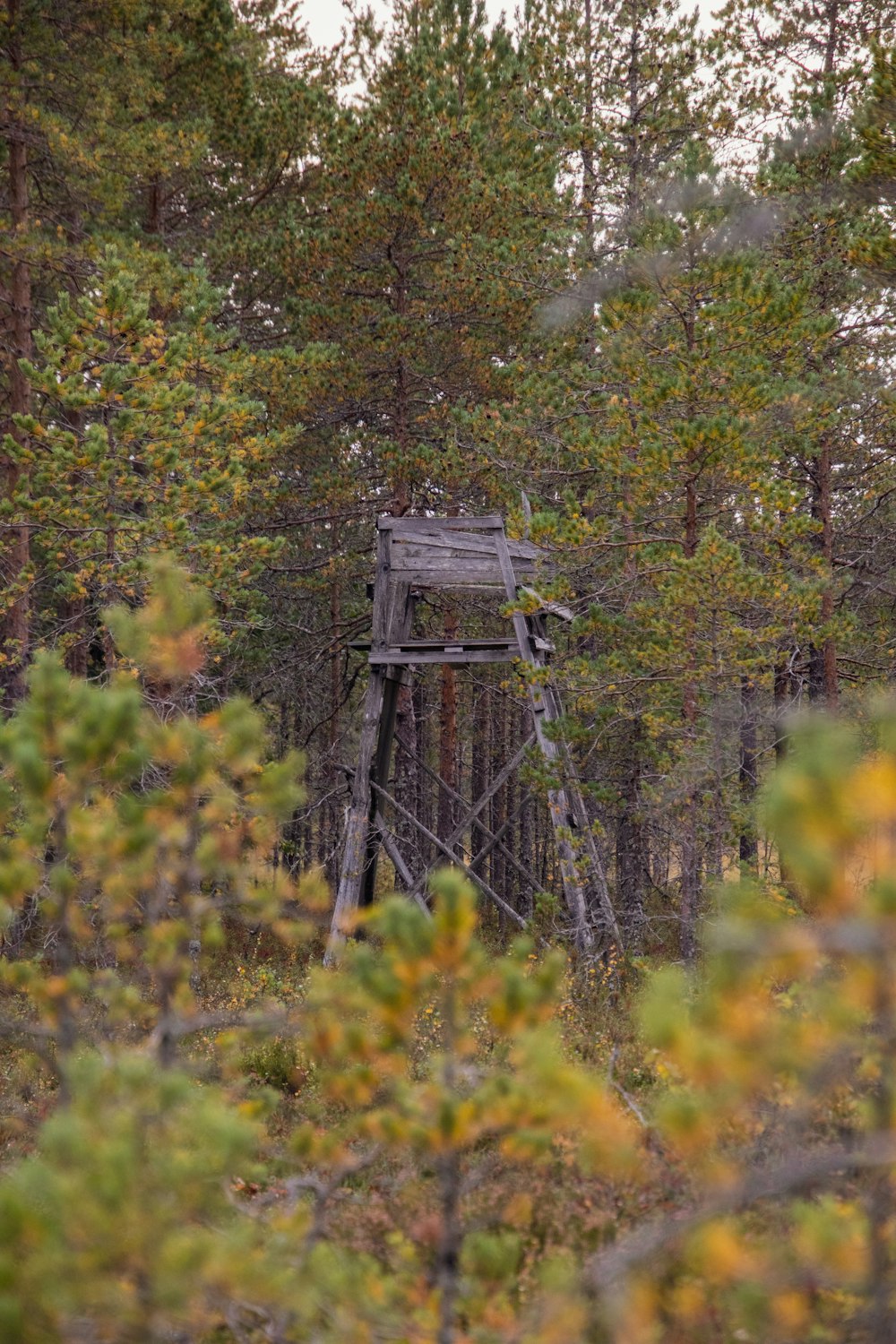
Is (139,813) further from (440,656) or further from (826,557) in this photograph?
(826,557)

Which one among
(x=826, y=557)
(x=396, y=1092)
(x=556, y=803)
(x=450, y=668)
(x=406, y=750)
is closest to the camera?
(x=396, y=1092)

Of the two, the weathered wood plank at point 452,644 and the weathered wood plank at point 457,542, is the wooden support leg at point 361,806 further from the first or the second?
the weathered wood plank at point 457,542

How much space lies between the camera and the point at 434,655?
9773 millimetres

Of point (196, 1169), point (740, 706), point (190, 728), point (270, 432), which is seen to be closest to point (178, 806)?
point (190, 728)

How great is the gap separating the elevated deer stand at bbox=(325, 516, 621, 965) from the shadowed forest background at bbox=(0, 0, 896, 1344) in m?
0.50

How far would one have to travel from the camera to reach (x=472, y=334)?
12.0 meters

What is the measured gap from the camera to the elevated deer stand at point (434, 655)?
910 centimetres

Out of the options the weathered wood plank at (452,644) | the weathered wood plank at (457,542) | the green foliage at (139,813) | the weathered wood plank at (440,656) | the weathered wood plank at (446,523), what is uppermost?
the weathered wood plank at (446,523)

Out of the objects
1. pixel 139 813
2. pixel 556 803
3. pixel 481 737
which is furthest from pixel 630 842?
pixel 139 813

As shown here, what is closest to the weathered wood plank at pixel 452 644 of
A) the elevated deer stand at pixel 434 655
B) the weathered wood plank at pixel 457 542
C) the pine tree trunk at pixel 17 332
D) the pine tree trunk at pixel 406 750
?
the elevated deer stand at pixel 434 655

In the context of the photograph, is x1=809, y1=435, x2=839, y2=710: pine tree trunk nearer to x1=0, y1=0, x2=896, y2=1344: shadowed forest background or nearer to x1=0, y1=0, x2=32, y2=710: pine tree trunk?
x1=0, y1=0, x2=896, y2=1344: shadowed forest background

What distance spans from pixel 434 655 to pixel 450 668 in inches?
144

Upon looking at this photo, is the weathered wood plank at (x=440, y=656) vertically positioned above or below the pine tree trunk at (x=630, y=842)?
above

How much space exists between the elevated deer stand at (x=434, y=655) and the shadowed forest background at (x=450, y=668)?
0.50 metres
